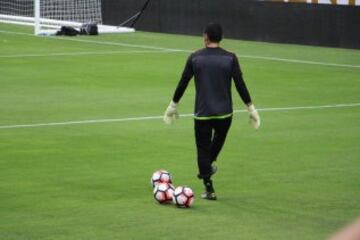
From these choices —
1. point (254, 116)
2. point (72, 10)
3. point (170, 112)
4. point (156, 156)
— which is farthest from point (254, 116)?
point (72, 10)

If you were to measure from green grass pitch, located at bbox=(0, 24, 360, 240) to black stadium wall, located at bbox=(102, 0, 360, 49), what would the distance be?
4.55 m

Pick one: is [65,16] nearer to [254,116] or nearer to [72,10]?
[72,10]

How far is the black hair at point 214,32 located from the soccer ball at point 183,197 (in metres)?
1.72

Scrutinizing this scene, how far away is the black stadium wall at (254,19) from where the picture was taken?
34156 mm

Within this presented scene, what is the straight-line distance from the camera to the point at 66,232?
418 inches

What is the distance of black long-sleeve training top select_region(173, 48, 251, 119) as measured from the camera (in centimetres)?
1202

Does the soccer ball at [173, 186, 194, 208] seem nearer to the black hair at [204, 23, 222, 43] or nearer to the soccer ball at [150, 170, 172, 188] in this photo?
the soccer ball at [150, 170, 172, 188]

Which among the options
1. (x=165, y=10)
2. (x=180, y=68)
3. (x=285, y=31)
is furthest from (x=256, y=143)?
(x=165, y=10)

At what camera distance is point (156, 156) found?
15531mm

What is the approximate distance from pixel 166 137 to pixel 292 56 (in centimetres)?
1486

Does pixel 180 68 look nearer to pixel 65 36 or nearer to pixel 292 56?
pixel 292 56

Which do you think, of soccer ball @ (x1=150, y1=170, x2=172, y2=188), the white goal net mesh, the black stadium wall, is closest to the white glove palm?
soccer ball @ (x1=150, y1=170, x2=172, y2=188)

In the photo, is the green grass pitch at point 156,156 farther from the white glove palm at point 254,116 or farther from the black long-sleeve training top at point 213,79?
the black long-sleeve training top at point 213,79

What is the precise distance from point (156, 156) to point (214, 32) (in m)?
3.98
